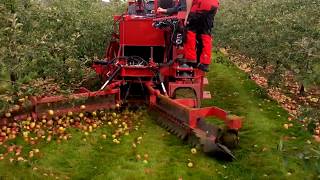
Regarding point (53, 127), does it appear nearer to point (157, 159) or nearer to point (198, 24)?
point (157, 159)

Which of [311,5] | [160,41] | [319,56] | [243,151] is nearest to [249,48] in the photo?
[311,5]

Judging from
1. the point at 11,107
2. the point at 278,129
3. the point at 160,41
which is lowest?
the point at 278,129

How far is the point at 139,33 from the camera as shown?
450 inches

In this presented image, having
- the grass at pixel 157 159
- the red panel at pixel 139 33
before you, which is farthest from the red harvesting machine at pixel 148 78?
the grass at pixel 157 159

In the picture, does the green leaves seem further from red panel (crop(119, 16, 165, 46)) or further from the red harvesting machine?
red panel (crop(119, 16, 165, 46))

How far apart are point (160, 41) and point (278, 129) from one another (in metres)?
3.56

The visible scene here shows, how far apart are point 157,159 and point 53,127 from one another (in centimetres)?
240

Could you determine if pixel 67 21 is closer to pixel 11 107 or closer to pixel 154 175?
pixel 11 107

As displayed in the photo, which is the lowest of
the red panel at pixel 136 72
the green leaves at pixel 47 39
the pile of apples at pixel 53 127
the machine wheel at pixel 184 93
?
the pile of apples at pixel 53 127

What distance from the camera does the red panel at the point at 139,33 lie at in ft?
37.2

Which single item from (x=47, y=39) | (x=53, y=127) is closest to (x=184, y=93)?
(x=53, y=127)

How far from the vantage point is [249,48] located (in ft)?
50.9

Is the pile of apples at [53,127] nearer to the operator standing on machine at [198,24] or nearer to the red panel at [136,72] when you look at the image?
the red panel at [136,72]

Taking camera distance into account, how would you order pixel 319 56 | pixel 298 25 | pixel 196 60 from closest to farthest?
pixel 319 56, pixel 196 60, pixel 298 25
